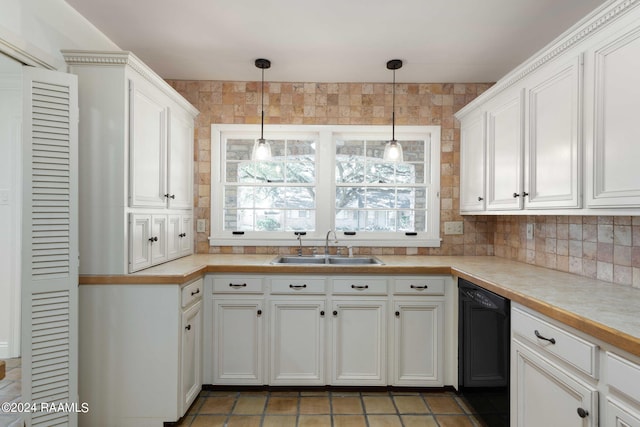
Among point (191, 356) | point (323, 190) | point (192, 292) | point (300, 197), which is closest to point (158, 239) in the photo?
point (192, 292)

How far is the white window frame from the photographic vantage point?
3.02m

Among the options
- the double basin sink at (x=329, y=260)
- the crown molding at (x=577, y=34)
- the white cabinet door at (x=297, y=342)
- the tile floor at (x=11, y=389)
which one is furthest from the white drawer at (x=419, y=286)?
the tile floor at (x=11, y=389)

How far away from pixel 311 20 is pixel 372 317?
200cm

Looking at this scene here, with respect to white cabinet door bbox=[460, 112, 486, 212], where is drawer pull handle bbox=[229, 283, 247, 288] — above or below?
below

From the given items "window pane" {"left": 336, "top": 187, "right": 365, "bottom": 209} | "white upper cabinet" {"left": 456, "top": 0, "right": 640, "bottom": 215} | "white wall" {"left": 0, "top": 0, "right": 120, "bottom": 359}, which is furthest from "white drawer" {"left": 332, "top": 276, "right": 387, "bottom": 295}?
"white wall" {"left": 0, "top": 0, "right": 120, "bottom": 359}

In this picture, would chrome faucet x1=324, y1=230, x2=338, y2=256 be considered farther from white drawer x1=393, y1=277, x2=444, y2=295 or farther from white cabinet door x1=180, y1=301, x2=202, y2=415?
white cabinet door x1=180, y1=301, x2=202, y2=415

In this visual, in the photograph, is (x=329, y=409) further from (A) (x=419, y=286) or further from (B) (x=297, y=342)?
(A) (x=419, y=286)

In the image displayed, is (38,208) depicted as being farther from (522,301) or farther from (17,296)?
(522,301)

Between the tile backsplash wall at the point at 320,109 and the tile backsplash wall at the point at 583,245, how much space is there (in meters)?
0.54

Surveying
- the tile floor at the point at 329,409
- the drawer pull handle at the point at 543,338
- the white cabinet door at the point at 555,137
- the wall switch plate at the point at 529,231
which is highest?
the white cabinet door at the point at 555,137

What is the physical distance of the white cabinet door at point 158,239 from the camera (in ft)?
7.37

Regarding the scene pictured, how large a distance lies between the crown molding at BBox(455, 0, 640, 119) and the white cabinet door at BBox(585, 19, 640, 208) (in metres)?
0.07

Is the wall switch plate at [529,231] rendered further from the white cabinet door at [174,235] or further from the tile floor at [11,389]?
the tile floor at [11,389]

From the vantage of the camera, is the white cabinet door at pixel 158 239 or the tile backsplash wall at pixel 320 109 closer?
the white cabinet door at pixel 158 239
